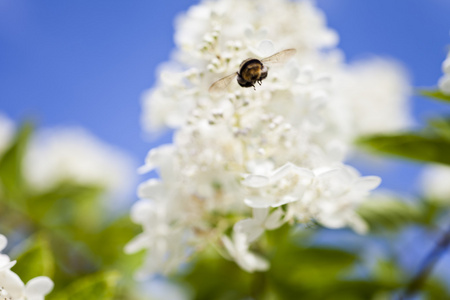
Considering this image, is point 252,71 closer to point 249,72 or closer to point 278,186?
point 249,72

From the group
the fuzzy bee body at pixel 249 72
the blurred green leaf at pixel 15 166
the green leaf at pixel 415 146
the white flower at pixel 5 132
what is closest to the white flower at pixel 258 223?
the fuzzy bee body at pixel 249 72

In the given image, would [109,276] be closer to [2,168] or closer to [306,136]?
[306,136]

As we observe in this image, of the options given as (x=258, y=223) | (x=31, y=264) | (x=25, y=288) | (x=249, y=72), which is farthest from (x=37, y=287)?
(x=249, y=72)

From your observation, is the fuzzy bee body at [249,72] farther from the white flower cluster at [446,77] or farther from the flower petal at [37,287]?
the flower petal at [37,287]

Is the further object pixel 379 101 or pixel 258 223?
pixel 379 101

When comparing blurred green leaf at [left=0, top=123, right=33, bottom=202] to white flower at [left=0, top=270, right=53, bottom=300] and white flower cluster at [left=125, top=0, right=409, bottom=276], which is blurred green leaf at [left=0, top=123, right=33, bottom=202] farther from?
white flower at [left=0, top=270, right=53, bottom=300]

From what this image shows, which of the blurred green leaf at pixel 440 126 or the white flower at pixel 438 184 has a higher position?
the white flower at pixel 438 184
